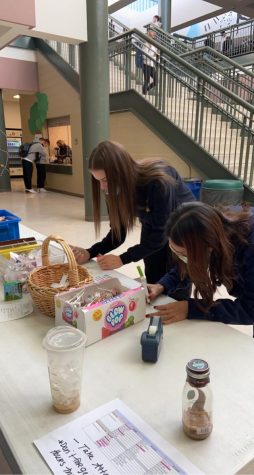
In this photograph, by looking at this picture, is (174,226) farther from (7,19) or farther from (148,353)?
(7,19)

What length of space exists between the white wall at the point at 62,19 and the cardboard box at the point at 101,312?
4.37 m

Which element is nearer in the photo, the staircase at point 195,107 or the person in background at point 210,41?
the staircase at point 195,107

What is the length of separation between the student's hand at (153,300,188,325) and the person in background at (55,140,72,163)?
7.25m

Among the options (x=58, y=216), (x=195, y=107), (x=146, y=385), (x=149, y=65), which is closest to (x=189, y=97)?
(x=195, y=107)

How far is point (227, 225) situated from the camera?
109 cm

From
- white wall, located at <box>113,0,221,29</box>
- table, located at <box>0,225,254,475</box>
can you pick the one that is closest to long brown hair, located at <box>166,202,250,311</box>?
table, located at <box>0,225,254,475</box>

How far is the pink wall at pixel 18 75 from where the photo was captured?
768 centimetres

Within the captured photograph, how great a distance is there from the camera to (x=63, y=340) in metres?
0.80

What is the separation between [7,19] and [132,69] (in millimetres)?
4003

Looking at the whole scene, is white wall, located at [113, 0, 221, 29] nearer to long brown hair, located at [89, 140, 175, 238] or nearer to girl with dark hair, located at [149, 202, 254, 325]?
long brown hair, located at [89, 140, 175, 238]

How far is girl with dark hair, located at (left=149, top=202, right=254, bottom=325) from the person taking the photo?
1.00m

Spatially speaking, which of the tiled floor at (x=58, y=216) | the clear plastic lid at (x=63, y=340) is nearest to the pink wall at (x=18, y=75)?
the tiled floor at (x=58, y=216)

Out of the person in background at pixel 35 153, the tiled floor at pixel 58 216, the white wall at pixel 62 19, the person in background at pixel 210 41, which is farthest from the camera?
the person in background at pixel 210 41

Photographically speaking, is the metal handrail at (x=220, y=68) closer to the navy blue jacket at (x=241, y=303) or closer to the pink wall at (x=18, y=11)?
the pink wall at (x=18, y=11)
